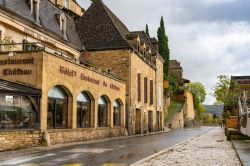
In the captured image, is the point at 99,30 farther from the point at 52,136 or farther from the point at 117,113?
the point at 52,136

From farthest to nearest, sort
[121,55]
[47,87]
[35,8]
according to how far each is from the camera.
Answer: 1. [121,55]
2. [35,8]
3. [47,87]

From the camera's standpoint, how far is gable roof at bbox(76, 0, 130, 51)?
3706cm

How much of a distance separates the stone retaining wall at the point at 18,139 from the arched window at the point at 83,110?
20.1 ft

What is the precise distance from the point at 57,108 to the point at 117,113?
39.2 feet

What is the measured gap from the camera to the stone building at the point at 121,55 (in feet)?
120

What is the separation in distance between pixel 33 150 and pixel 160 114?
35.3 metres

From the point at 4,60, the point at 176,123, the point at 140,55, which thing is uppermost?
the point at 140,55

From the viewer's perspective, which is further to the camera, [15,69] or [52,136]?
[52,136]

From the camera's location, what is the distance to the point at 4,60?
69.9 feet

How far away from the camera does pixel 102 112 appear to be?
30.3 meters

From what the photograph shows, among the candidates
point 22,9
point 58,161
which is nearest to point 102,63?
point 22,9

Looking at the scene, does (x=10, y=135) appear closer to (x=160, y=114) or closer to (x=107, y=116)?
(x=107, y=116)

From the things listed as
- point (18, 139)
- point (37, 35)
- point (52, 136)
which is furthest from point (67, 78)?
point (18, 139)

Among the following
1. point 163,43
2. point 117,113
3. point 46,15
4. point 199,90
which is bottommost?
point 117,113
